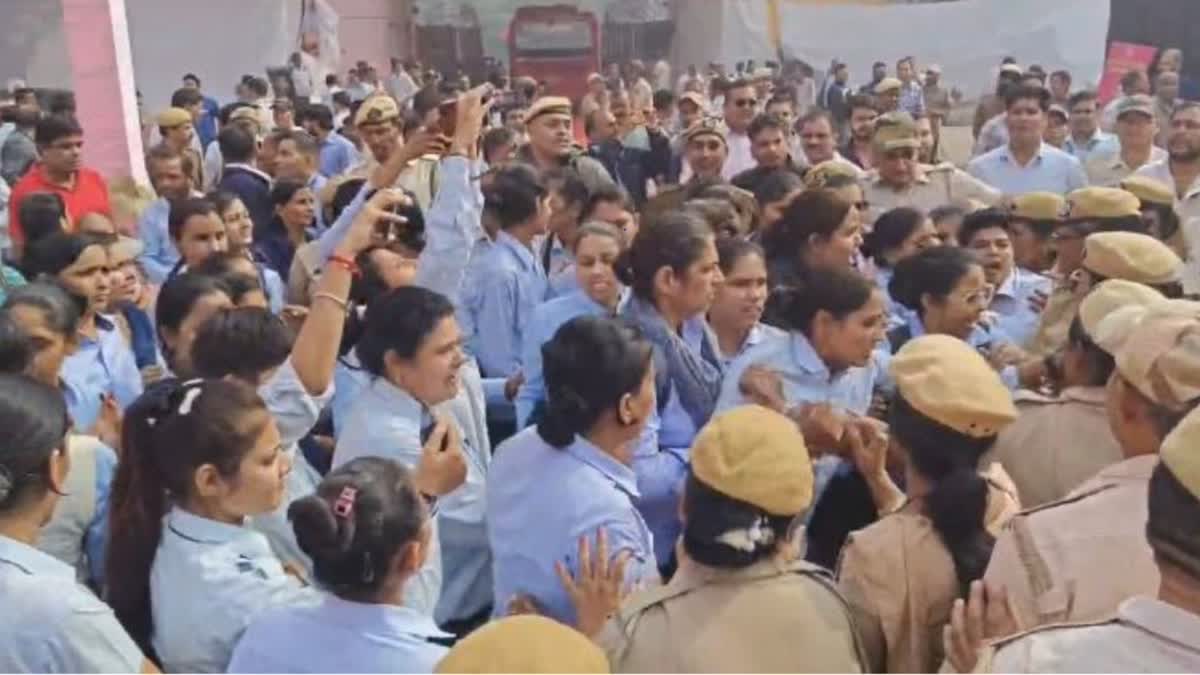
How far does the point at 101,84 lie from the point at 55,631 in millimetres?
5656

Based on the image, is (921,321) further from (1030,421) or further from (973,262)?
(1030,421)

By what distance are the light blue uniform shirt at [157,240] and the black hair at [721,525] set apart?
3.59 m

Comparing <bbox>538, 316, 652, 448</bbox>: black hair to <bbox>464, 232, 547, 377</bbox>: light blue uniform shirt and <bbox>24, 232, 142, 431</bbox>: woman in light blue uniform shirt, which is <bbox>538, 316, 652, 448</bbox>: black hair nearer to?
<bbox>24, 232, 142, 431</bbox>: woman in light blue uniform shirt

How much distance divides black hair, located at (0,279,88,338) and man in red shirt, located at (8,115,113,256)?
236cm

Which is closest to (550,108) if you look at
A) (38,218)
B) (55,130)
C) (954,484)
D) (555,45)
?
(55,130)

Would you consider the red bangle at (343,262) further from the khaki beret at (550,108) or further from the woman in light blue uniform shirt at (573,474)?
the khaki beret at (550,108)

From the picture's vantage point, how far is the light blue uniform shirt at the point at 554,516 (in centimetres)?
231

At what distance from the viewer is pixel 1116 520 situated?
196 centimetres

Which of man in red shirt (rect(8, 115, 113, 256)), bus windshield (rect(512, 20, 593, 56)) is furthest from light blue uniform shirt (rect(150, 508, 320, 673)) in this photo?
bus windshield (rect(512, 20, 593, 56))

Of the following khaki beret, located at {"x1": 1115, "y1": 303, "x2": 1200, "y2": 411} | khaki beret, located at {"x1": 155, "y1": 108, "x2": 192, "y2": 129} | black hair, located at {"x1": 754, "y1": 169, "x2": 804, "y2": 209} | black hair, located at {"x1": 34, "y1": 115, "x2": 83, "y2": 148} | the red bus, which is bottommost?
the red bus

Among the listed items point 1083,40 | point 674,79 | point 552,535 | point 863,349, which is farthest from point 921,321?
point 674,79

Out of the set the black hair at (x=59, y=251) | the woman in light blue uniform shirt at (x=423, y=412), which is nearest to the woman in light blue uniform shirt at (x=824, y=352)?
the woman in light blue uniform shirt at (x=423, y=412)

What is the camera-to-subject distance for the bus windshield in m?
18.3

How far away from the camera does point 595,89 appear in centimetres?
1034
